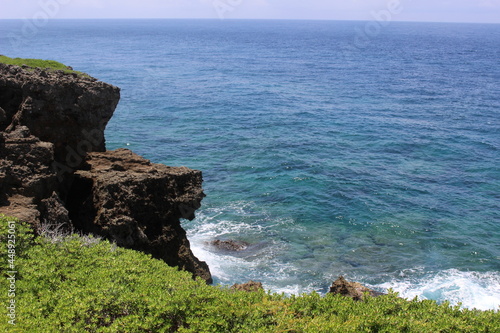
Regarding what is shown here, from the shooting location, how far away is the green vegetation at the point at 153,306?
48.5 ft

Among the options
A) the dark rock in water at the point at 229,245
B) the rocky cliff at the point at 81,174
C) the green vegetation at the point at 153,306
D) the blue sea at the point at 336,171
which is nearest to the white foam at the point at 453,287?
the blue sea at the point at 336,171

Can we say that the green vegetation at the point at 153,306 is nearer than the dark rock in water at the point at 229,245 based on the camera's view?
Yes

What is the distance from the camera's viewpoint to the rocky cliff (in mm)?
21766

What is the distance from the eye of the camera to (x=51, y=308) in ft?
49.6

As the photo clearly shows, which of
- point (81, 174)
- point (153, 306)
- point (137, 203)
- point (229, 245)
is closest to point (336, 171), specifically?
point (229, 245)

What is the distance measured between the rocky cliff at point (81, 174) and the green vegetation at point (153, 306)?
3.48 metres

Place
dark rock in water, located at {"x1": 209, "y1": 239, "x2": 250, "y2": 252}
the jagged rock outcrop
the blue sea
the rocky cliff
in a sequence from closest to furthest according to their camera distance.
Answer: the rocky cliff
the jagged rock outcrop
the blue sea
dark rock in water, located at {"x1": 209, "y1": 239, "x2": 250, "y2": 252}

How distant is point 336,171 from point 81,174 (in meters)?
30.9

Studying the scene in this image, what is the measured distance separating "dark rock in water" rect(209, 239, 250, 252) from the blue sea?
492 mm

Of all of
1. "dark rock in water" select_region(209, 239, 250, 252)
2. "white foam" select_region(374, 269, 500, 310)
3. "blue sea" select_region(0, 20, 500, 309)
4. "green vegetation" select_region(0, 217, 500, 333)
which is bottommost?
"white foam" select_region(374, 269, 500, 310)

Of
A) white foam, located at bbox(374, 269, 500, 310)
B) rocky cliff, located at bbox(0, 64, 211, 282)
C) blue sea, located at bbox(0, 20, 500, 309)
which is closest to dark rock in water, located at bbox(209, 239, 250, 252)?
blue sea, located at bbox(0, 20, 500, 309)

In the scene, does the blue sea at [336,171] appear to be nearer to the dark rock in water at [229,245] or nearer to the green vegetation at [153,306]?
the dark rock in water at [229,245]

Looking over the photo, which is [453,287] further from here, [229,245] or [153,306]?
[153,306]

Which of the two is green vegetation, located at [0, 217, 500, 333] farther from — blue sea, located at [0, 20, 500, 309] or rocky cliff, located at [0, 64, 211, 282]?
blue sea, located at [0, 20, 500, 309]
